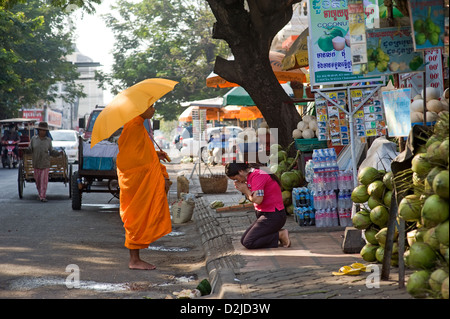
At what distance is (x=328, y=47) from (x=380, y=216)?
3255 millimetres

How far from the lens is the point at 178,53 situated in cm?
4175

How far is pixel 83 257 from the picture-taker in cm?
786

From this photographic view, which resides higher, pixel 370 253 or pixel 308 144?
pixel 308 144

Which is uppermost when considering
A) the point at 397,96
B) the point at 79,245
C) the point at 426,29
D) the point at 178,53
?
the point at 178,53

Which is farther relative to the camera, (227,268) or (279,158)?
(279,158)

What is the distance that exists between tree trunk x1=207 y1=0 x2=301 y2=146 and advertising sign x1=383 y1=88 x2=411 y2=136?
5.25 m

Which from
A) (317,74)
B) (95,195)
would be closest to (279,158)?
(317,74)

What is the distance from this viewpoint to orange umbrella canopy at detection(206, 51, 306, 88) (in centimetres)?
1360

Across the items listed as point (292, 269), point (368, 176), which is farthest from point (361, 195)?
point (292, 269)

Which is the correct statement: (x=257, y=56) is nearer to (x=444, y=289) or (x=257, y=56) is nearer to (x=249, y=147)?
(x=249, y=147)

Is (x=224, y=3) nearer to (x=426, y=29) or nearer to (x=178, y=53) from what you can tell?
(x=426, y=29)

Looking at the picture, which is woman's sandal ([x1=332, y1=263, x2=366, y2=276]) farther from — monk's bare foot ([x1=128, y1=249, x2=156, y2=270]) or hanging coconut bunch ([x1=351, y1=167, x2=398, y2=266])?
monk's bare foot ([x1=128, y1=249, x2=156, y2=270])

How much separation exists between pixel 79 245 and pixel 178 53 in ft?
112

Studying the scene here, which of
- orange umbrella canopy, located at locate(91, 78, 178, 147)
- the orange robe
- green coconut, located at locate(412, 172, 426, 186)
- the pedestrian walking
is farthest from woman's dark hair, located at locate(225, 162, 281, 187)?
the pedestrian walking
